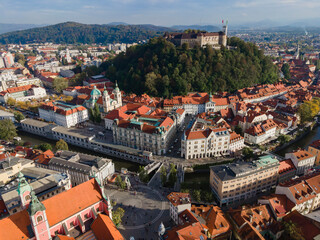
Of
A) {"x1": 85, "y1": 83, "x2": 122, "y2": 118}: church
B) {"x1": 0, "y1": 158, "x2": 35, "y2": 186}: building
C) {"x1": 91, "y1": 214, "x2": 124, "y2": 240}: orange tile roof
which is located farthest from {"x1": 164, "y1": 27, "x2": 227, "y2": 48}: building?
{"x1": 91, "y1": 214, "x2": 124, "y2": 240}: orange tile roof

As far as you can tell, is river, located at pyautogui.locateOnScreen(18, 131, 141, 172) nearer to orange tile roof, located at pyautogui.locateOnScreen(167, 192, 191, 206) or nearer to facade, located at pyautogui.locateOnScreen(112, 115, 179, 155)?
facade, located at pyautogui.locateOnScreen(112, 115, 179, 155)

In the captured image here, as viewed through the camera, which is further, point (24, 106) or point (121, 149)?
point (24, 106)

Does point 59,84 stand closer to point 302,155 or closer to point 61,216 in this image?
point 61,216

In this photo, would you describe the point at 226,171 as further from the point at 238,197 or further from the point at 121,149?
the point at 121,149

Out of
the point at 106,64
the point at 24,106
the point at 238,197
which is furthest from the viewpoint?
the point at 106,64

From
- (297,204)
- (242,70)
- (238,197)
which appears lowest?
(238,197)

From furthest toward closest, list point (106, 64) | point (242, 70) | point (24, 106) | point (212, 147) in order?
point (106, 64)
point (242, 70)
point (24, 106)
point (212, 147)

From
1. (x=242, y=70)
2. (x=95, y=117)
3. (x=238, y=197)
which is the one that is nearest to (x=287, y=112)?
(x=242, y=70)
